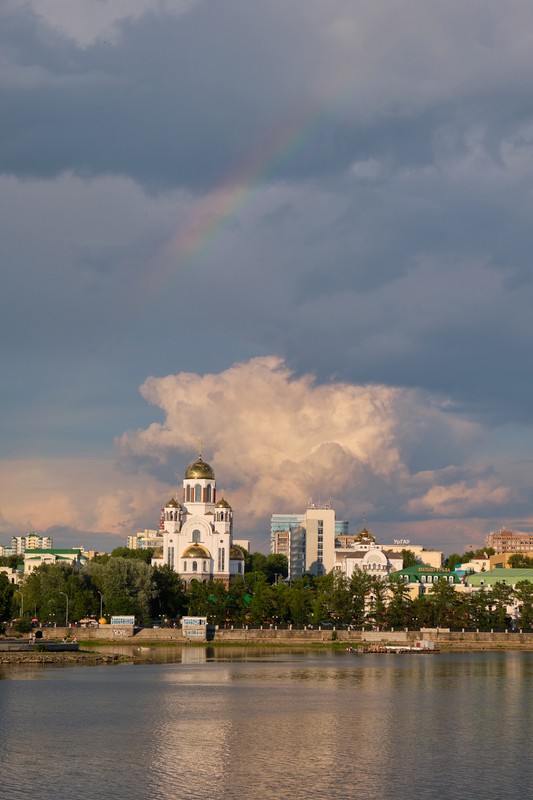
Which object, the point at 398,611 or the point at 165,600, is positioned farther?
the point at 165,600

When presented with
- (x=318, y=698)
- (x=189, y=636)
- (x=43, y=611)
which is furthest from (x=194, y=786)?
(x=43, y=611)

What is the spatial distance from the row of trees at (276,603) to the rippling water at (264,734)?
46374mm

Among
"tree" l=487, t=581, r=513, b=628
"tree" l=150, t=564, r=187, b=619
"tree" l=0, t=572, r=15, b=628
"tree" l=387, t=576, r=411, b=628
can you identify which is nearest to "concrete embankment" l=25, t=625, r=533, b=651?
"tree" l=387, t=576, r=411, b=628

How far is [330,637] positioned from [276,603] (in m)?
10.6

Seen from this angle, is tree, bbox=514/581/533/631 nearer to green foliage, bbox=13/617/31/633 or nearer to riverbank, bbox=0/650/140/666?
riverbank, bbox=0/650/140/666

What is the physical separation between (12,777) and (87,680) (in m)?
50.7

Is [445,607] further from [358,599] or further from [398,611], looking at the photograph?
[358,599]

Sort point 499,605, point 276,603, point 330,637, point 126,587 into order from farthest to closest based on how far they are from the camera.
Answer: point 499,605 → point 276,603 → point 126,587 → point 330,637

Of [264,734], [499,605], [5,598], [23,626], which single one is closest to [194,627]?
[23,626]

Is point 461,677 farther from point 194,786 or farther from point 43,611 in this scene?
point 43,611

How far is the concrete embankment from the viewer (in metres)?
159

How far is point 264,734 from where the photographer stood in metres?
71.2

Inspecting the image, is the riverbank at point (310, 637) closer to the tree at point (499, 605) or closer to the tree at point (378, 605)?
the tree at point (378, 605)

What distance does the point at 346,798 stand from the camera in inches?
2044
